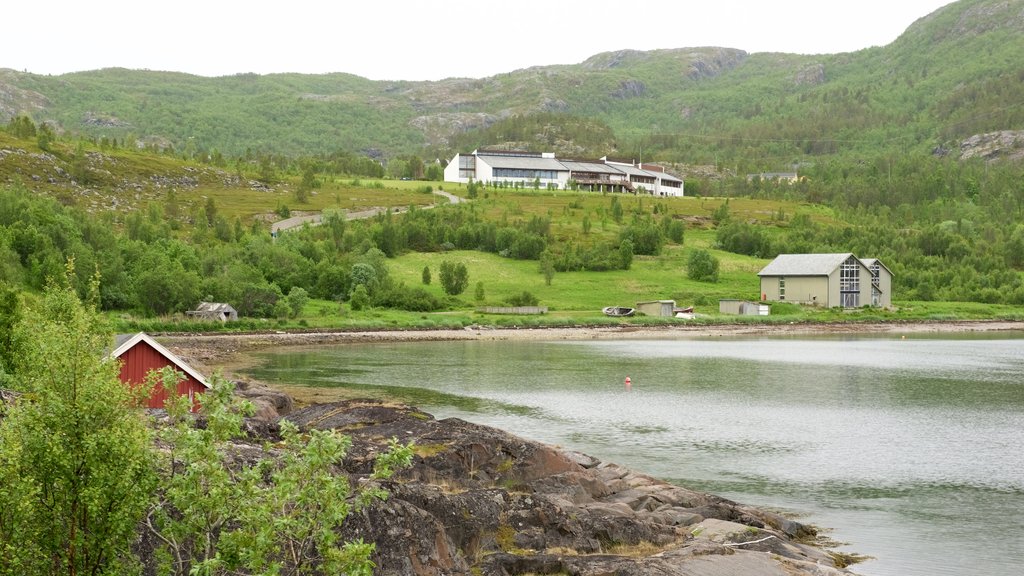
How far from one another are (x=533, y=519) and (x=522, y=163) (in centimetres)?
16475

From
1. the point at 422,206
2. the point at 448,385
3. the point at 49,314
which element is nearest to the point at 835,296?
the point at 422,206

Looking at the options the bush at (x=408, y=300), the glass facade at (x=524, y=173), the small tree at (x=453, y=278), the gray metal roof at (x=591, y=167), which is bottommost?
the bush at (x=408, y=300)

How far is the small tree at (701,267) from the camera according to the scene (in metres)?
114

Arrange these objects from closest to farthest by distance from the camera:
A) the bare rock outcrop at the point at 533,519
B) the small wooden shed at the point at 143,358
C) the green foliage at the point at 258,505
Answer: the green foliage at the point at 258,505, the bare rock outcrop at the point at 533,519, the small wooden shed at the point at 143,358

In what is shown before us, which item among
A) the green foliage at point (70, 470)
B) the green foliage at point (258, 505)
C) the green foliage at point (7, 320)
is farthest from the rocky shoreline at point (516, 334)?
the green foliage at point (258, 505)

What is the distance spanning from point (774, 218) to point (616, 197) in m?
23.1

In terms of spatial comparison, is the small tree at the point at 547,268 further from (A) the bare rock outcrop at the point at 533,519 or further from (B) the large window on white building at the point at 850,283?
(A) the bare rock outcrop at the point at 533,519

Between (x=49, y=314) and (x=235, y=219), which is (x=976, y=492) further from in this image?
(x=235, y=219)

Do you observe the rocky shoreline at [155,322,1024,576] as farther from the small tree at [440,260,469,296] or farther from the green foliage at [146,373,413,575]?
the small tree at [440,260,469,296]

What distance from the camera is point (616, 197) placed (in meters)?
152

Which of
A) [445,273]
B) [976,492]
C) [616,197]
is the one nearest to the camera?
[976,492]

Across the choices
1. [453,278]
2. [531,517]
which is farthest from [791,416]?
[453,278]

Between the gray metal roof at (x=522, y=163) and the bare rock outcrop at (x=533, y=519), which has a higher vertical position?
the gray metal roof at (x=522, y=163)

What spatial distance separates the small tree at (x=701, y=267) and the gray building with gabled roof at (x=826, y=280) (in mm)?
5218
